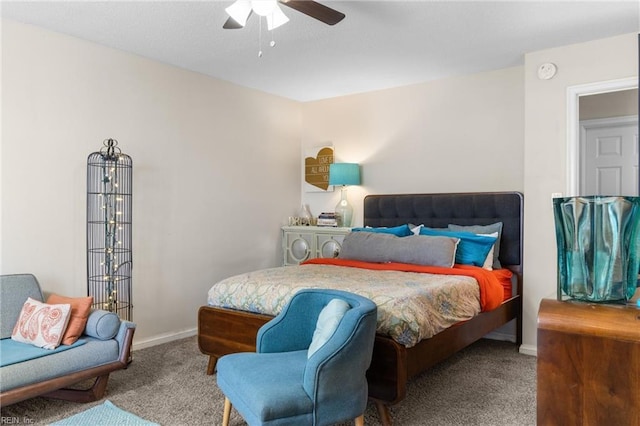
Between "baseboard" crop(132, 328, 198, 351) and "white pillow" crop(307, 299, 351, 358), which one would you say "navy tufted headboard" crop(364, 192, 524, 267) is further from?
"white pillow" crop(307, 299, 351, 358)

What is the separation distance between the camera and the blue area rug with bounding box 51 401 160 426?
8.27ft

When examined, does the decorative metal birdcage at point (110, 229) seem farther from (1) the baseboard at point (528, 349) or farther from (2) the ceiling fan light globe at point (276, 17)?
(1) the baseboard at point (528, 349)

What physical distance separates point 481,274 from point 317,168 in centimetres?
268

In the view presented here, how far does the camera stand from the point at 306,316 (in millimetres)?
2521

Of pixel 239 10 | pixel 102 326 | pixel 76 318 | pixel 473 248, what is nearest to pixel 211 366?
pixel 102 326

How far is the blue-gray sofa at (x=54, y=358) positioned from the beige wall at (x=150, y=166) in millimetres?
341

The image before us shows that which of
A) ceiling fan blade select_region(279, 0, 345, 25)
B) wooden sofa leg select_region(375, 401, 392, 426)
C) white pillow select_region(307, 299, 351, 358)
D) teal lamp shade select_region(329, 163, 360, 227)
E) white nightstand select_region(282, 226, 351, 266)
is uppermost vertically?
ceiling fan blade select_region(279, 0, 345, 25)

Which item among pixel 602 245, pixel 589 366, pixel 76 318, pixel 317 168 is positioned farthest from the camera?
pixel 317 168

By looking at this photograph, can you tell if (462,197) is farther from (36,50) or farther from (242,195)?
(36,50)

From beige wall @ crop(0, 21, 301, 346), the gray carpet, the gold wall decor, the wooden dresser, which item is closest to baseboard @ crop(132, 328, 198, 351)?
beige wall @ crop(0, 21, 301, 346)

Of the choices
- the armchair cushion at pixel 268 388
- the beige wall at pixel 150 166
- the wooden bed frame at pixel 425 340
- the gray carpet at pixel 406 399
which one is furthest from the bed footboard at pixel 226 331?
the beige wall at pixel 150 166

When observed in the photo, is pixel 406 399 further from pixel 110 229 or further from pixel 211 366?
pixel 110 229

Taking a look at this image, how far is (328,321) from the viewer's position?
223cm

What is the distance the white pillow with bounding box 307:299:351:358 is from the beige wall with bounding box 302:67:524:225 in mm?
2663
